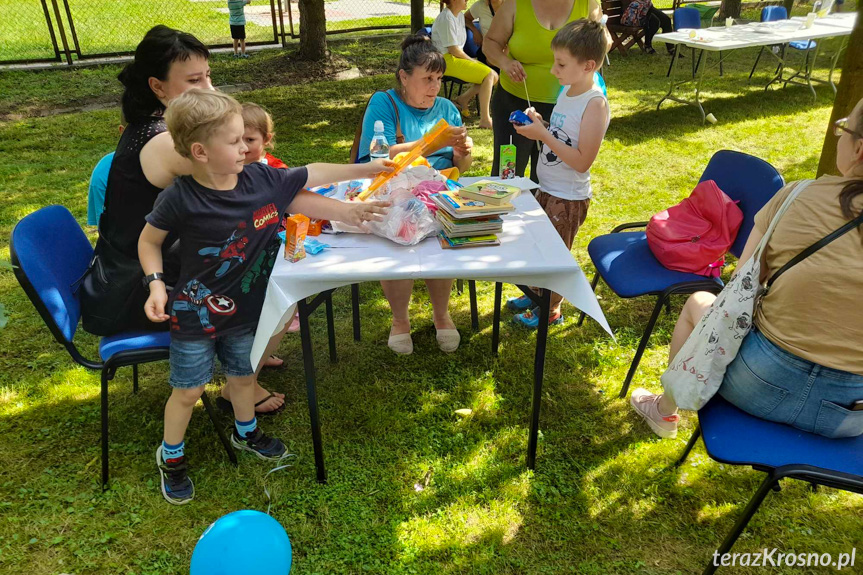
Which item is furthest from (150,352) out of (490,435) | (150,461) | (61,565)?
(490,435)

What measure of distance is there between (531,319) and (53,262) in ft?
7.96

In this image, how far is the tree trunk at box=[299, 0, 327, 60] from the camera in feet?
30.5

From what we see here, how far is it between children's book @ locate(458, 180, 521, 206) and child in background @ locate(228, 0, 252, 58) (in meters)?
8.55

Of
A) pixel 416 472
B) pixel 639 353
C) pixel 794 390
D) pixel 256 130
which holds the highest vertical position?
pixel 256 130

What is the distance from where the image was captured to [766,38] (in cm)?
761

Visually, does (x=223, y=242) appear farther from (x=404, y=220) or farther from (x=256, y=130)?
(x=256, y=130)

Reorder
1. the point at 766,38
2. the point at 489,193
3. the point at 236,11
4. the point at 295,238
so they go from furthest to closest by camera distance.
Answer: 1. the point at 236,11
2. the point at 766,38
3. the point at 489,193
4. the point at 295,238

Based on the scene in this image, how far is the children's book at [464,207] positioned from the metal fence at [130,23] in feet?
30.8

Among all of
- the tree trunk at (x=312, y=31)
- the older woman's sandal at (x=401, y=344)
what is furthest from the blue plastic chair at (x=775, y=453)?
the tree trunk at (x=312, y=31)

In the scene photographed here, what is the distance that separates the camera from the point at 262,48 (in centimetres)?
1070

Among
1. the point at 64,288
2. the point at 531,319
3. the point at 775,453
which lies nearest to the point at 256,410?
the point at 64,288

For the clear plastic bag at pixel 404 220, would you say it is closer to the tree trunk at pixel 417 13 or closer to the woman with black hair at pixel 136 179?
the woman with black hair at pixel 136 179

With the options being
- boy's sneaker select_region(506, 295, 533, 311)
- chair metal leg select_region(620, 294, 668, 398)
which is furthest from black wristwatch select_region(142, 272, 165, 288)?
boy's sneaker select_region(506, 295, 533, 311)

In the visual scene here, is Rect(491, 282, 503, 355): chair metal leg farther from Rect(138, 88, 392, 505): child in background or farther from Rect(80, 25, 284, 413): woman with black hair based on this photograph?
Rect(80, 25, 284, 413): woman with black hair
